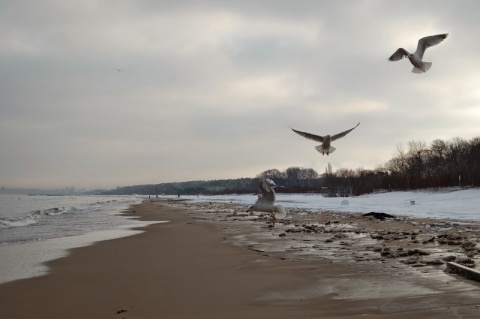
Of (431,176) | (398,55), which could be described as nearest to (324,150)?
(398,55)

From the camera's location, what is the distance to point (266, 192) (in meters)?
15.5

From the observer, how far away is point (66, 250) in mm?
14047

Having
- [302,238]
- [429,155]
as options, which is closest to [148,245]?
[302,238]

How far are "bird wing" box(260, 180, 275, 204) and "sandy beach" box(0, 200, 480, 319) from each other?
2180mm

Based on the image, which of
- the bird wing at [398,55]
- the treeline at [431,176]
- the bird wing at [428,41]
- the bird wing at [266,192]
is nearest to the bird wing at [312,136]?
the bird wing at [398,55]

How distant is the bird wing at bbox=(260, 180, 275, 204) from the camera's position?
14961 millimetres

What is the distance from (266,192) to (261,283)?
23.7 ft

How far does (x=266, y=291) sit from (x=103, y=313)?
110 inches

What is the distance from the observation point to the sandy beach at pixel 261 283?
6.43 meters

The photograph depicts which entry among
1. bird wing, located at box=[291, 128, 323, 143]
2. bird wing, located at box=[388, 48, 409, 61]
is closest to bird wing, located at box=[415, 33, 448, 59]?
bird wing, located at box=[388, 48, 409, 61]

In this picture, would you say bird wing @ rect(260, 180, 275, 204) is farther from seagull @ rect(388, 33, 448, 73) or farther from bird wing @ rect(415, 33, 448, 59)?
bird wing @ rect(415, 33, 448, 59)

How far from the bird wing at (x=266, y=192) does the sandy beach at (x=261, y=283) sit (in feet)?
7.15

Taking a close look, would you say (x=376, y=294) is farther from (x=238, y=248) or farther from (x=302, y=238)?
(x=302, y=238)

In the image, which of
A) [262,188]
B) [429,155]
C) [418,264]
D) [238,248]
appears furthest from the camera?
[429,155]
